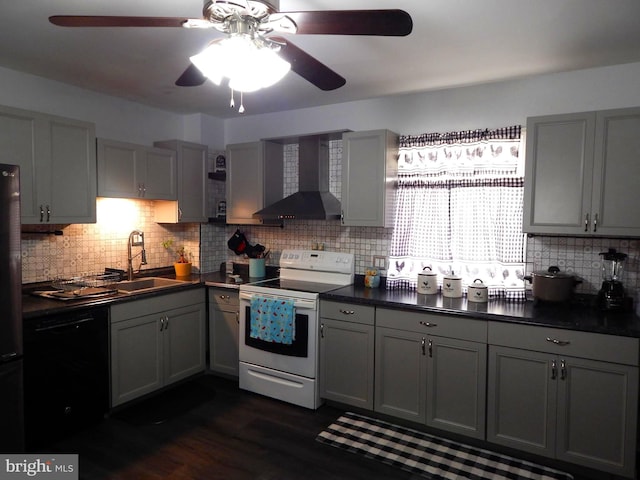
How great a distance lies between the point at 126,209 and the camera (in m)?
3.80

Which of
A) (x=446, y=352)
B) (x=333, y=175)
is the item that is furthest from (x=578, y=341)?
(x=333, y=175)

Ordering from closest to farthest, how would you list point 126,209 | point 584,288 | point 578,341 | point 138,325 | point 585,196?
point 578,341 → point 585,196 → point 584,288 → point 138,325 → point 126,209

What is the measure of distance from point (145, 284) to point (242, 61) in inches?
110

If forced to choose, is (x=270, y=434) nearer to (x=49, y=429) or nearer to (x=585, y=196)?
(x=49, y=429)

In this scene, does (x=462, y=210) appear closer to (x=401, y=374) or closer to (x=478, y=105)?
(x=478, y=105)

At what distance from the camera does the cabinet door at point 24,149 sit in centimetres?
266

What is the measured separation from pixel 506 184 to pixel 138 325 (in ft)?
9.46

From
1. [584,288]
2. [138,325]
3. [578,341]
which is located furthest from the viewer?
[138,325]

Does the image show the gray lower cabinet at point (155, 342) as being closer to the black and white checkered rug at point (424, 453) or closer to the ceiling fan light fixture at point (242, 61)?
the black and white checkered rug at point (424, 453)

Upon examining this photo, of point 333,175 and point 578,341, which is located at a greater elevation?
point 333,175

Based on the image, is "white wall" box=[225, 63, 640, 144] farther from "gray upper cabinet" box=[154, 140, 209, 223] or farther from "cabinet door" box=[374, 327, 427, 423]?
"cabinet door" box=[374, 327, 427, 423]

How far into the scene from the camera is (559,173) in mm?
2736

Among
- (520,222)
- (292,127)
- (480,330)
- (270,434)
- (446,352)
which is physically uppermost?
(292,127)

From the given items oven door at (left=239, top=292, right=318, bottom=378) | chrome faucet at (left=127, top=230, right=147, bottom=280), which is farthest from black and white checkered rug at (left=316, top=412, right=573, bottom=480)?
chrome faucet at (left=127, top=230, right=147, bottom=280)
